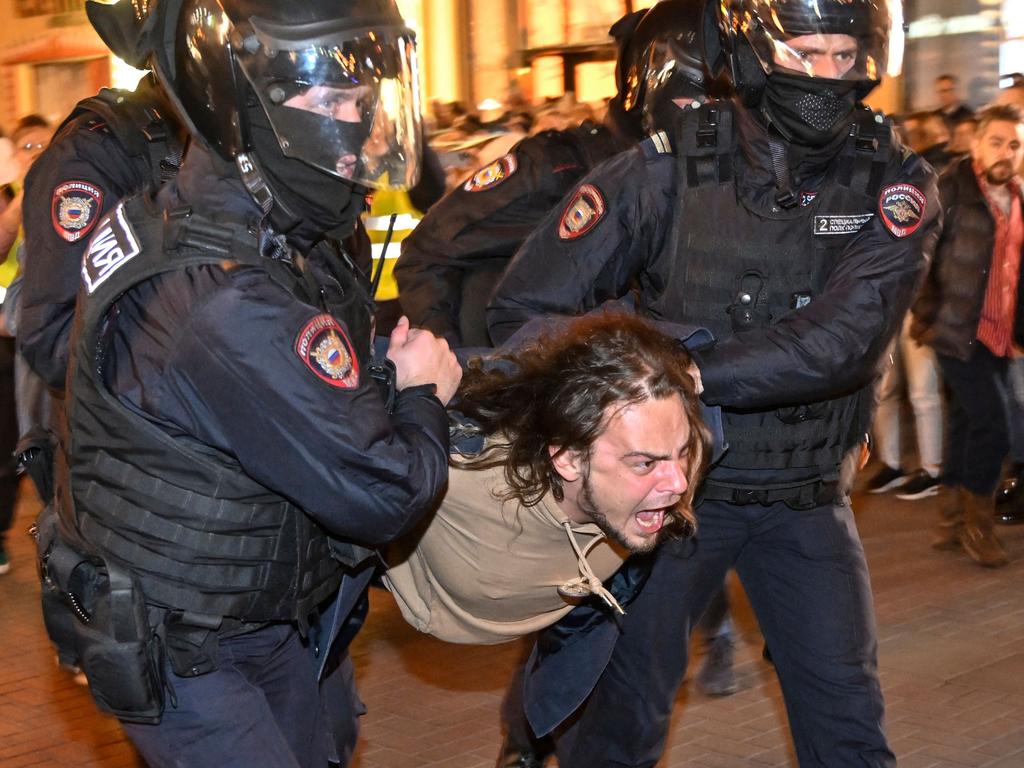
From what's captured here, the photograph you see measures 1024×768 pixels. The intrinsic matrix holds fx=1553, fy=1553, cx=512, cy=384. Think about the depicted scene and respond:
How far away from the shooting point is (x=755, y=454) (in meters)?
3.49

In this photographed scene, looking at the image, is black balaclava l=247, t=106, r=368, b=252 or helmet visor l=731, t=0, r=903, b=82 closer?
black balaclava l=247, t=106, r=368, b=252

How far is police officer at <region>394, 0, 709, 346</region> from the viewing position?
452 cm

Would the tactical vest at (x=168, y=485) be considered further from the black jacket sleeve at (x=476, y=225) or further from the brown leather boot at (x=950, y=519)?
the brown leather boot at (x=950, y=519)

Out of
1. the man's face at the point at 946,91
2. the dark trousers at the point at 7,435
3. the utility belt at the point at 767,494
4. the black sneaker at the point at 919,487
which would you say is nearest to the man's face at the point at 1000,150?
the black sneaker at the point at 919,487

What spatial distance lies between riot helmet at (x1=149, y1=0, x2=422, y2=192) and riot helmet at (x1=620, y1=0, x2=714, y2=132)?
6.52 feet

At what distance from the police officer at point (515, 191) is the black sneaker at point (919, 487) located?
419cm

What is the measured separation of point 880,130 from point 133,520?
196 centimetres

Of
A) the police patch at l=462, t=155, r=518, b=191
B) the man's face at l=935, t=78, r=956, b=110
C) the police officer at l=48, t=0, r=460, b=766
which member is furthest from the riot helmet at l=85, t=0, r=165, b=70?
the man's face at l=935, t=78, r=956, b=110

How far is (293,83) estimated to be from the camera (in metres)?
2.54

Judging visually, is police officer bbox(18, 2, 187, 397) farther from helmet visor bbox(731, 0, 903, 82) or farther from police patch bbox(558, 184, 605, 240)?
helmet visor bbox(731, 0, 903, 82)

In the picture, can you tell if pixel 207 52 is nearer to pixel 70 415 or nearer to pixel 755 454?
pixel 70 415

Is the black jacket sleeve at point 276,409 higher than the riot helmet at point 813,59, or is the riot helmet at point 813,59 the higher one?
the riot helmet at point 813,59

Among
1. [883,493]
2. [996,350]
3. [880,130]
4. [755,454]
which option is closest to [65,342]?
[755,454]

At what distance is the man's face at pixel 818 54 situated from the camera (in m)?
3.39
